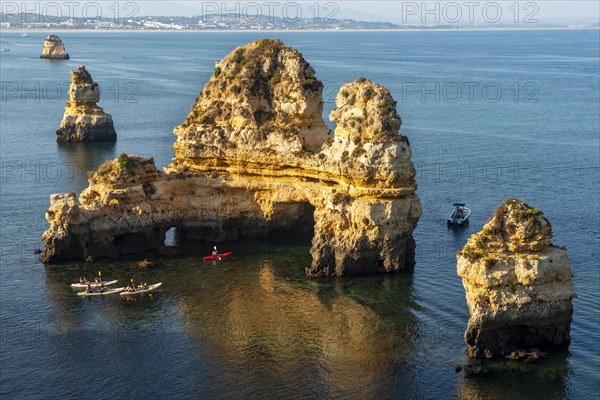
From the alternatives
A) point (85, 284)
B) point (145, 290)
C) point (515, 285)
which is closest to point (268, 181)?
point (145, 290)

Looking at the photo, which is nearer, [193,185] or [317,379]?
[317,379]

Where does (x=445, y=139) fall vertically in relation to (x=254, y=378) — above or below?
above

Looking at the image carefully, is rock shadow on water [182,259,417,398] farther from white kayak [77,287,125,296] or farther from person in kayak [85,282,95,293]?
person in kayak [85,282,95,293]

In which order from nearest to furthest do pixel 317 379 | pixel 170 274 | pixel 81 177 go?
pixel 317 379
pixel 170 274
pixel 81 177

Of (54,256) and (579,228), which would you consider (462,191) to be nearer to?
(579,228)

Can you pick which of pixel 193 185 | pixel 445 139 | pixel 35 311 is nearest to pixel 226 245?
pixel 193 185

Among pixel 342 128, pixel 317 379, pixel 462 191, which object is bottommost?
pixel 317 379

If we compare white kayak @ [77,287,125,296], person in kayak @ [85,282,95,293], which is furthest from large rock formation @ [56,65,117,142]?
white kayak @ [77,287,125,296]
